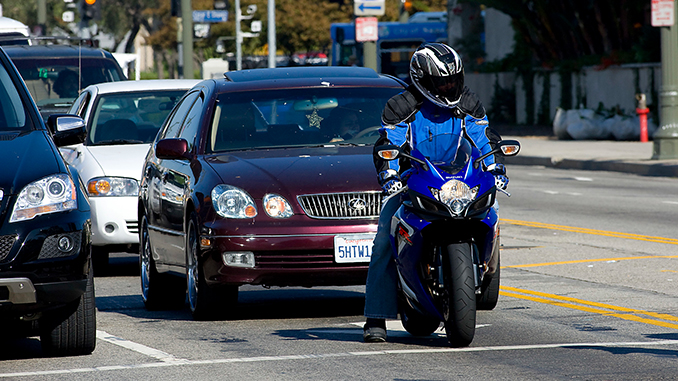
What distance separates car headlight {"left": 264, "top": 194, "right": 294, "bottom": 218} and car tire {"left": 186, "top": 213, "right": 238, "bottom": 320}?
0.52 meters

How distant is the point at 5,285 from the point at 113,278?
4.75m

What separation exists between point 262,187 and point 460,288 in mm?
1879

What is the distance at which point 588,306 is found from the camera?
8.33 meters

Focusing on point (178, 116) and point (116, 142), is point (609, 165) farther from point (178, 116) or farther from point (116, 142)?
point (178, 116)

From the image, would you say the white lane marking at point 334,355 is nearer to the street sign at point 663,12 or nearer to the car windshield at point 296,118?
the car windshield at point 296,118

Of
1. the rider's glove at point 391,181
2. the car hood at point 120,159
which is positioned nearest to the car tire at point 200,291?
the rider's glove at point 391,181

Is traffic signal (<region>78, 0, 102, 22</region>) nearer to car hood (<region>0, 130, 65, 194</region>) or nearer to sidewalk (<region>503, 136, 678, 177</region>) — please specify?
sidewalk (<region>503, 136, 678, 177</region>)

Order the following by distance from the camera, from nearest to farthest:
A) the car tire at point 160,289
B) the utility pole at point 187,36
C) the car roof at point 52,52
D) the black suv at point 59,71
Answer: the car tire at point 160,289
the black suv at point 59,71
the car roof at point 52,52
the utility pole at point 187,36

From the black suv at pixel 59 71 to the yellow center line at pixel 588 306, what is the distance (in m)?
9.12

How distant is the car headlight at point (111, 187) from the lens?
35.2 feet

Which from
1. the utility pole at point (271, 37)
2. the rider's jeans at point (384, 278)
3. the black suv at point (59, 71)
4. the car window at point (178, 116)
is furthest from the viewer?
the utility pole at point (271, 37)

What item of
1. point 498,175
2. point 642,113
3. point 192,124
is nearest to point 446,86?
point 498,175

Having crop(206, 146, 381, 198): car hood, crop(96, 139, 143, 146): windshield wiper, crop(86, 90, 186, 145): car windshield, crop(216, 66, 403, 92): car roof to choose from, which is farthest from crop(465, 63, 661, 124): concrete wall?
crop(206, 146, 381, 198): car hood

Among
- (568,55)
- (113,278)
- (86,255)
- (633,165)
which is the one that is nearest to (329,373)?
(86,255)
